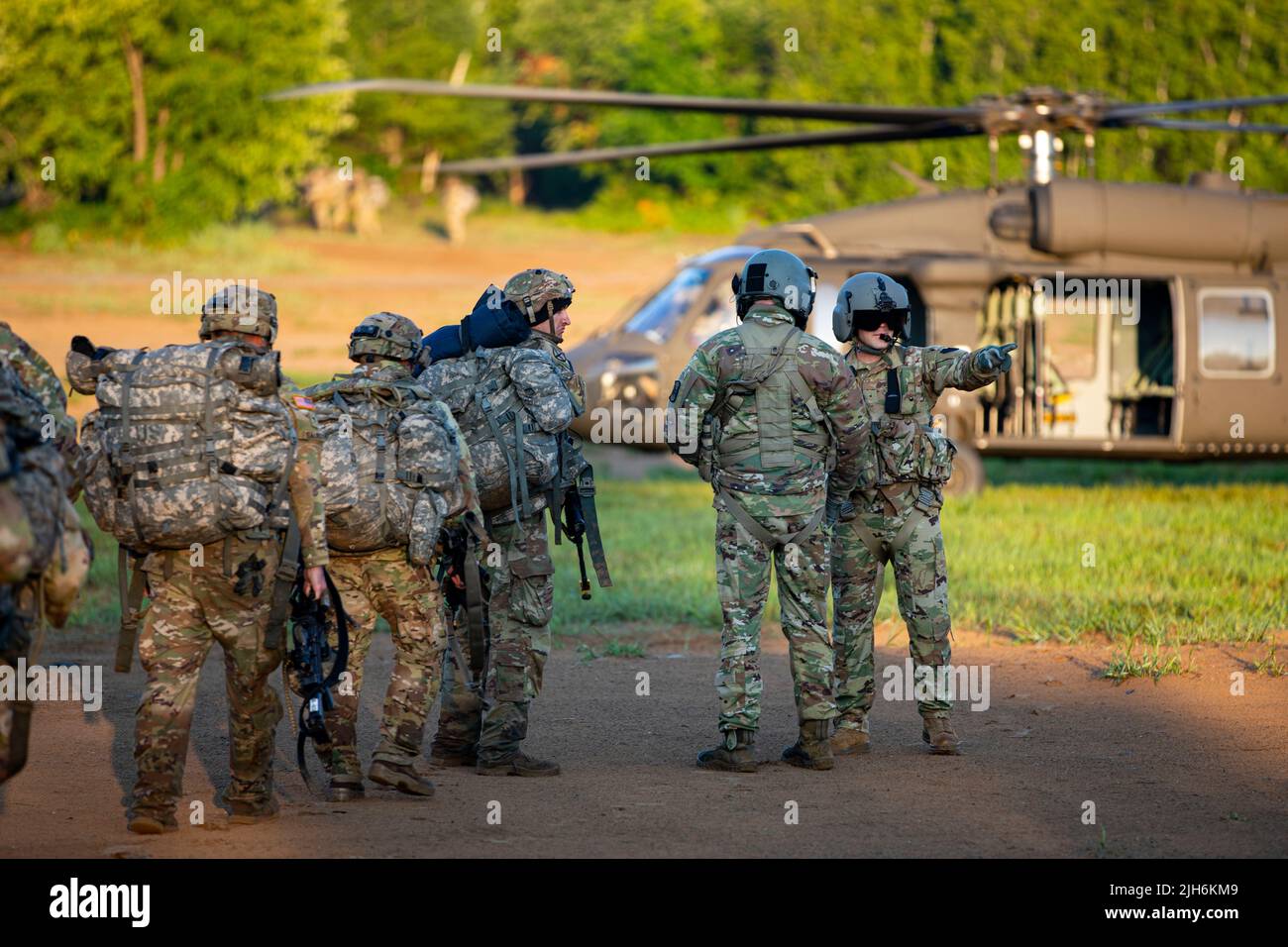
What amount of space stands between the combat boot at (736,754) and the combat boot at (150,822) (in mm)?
2210

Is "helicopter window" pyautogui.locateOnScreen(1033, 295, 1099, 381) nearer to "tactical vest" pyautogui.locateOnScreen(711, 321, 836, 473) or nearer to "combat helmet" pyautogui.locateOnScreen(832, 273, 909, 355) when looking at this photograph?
"combat helmet" pyautogui.locateOnScreen(832, 273, 909, 355)

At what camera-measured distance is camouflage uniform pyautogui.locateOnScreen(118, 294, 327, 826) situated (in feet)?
18.9

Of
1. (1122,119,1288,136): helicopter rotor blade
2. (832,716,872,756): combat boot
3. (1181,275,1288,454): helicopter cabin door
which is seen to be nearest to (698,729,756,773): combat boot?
(832,716,872,756): combat boot

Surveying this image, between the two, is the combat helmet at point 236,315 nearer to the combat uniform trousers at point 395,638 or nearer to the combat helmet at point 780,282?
the combat uniform trousers at point 395,638

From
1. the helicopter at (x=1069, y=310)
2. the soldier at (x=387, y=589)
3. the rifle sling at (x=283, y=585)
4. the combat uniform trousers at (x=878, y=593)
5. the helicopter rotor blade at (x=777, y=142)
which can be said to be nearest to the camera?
the rifle sling at (x=283, y=585)

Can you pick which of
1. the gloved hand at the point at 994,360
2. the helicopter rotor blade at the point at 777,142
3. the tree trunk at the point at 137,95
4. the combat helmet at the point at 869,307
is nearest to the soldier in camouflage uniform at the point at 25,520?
the combat helmet at the point at 869,307

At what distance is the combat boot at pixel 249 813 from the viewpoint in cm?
600

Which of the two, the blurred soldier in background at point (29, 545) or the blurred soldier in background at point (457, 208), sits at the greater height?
the blurred soldier in background at point (457, 208)

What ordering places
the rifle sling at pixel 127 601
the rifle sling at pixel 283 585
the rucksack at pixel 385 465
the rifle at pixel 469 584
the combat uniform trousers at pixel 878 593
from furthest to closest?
the combat uniform trousers at pixel 878 593
the rifle at pixel 469 584
the rucksack at pixel 385 465
the rifle sling at pixel 127 601
the rifle sling at pixel 283 585

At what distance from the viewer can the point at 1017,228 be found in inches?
593

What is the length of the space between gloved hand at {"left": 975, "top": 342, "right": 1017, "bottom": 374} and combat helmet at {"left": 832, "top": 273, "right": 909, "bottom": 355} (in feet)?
1.33

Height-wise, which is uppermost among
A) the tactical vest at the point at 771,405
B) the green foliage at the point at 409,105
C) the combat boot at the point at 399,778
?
the green foliage at the point at 409,105

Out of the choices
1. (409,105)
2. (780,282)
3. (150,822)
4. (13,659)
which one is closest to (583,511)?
(780,282)

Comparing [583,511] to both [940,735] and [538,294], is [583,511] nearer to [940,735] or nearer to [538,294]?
[538,294]
